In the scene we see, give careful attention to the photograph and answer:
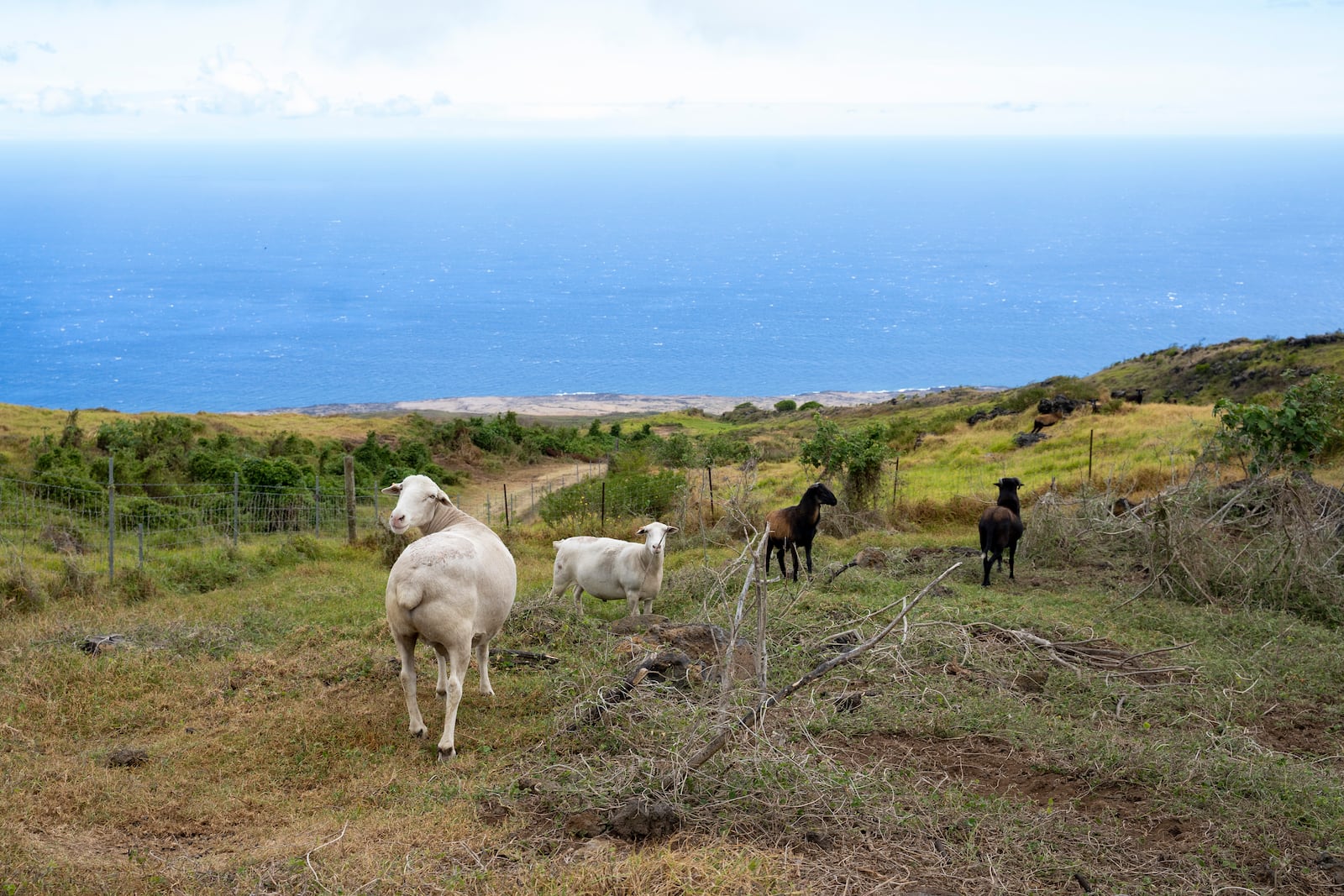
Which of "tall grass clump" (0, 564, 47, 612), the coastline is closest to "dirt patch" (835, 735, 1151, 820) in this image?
"tall grass clump" (0, 564, 47, 612)

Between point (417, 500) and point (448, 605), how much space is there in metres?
2.01

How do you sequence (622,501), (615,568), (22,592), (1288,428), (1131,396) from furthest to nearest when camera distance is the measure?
(1131,396), (622,501), (1288,428), (22,592), (615,568)

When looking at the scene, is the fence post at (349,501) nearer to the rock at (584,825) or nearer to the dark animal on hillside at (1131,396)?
the rock at (584,825)

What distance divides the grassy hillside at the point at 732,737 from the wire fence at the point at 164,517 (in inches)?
65.5

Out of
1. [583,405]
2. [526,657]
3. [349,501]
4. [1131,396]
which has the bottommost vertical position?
[526,657]

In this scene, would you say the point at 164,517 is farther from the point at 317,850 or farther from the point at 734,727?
the point at 734,727

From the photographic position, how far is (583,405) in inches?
3393

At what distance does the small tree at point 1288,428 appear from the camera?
17.1 metres

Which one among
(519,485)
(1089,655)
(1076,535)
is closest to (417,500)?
(1089,655)

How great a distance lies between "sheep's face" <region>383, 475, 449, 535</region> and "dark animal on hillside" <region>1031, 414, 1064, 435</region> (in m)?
31.2

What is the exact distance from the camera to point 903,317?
516ft

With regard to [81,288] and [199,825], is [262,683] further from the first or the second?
[81,288]

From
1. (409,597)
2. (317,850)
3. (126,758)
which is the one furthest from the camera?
(409,597)

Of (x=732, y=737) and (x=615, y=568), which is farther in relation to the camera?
(x=615, y=568)
